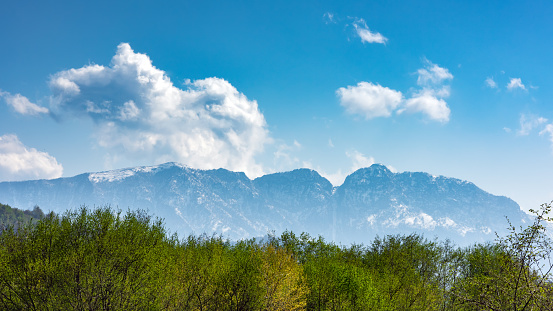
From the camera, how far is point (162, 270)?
121ft

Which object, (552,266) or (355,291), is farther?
(355,291)

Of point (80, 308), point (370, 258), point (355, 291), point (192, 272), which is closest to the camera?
point (80, 308)

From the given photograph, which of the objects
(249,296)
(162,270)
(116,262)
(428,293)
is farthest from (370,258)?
(116,262)

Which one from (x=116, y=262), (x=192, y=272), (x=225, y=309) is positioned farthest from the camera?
(x=225, y=309)

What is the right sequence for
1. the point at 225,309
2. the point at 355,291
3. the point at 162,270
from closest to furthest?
the point at 162,270, the point at 225,309, the point at 355,291

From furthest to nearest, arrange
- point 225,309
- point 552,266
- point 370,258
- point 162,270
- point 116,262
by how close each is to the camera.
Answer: point 370,258, point 225,309, point 162,270, point 116,262, point 552,266

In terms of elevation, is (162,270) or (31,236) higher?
(31,236)

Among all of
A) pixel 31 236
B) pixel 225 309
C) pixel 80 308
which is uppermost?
pixel 31 236

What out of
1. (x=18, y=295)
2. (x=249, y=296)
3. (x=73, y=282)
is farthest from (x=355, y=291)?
(x=18, y=295)

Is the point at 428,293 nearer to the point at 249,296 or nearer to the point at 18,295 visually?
the point at 249,296

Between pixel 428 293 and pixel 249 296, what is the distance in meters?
27.7

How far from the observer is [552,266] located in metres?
14.7

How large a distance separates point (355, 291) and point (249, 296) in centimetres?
1589

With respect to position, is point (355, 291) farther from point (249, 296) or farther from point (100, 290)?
point (100, 290)
